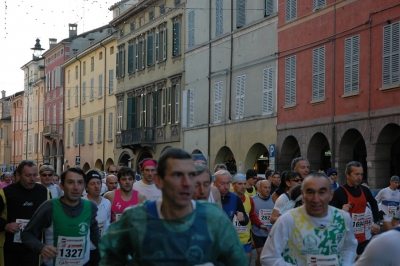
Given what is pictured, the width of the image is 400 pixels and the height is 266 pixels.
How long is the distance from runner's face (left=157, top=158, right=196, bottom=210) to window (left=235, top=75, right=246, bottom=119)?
3080 centimetres

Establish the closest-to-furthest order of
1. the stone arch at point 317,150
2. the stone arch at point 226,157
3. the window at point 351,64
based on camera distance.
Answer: the window at point 351,64 → the stone arch at point 317,150 → the stone arch at point 226,157

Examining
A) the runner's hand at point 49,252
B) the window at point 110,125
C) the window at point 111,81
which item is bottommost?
the runner's hand at point 49,252

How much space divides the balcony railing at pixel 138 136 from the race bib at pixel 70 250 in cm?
3778

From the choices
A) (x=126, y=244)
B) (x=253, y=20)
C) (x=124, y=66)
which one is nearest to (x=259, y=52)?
(x=253, y=20)

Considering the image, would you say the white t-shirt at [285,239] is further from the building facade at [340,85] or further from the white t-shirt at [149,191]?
the building facade at [340,85]

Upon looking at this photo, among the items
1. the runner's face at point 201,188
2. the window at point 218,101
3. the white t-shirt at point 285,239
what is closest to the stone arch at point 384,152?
the window at point 218,101

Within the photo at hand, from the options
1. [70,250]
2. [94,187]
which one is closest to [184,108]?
[94,187]

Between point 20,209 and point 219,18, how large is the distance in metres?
28.5

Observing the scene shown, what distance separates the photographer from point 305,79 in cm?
3041

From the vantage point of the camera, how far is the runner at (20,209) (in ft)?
34.9

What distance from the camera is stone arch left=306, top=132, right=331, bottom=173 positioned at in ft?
99.8

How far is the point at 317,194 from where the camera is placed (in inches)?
278

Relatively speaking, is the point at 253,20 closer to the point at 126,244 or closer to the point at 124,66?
the point at 124,66

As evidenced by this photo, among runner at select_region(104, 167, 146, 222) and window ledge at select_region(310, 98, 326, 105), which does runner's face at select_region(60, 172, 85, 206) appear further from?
window ledge at select_region(310, 98, 326, 105)
